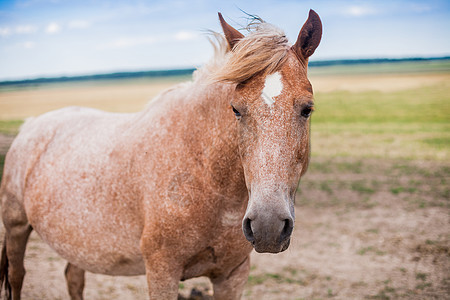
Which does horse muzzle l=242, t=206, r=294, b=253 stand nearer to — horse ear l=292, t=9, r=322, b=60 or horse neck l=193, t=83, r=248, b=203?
horse neck l=193, t=83, r=248, b=203

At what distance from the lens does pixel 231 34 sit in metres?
2.29

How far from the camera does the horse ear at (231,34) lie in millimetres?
2271

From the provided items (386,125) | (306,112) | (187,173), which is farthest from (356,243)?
(386,125)

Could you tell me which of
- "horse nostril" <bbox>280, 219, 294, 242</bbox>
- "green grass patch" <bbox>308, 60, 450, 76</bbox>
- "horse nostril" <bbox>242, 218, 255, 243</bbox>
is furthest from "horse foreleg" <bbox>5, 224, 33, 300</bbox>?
"green grass patch" <bbox>308, 60, 450, 76</bbox>

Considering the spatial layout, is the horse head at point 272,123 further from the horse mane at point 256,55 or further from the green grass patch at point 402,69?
the green grass patch at point 402,69

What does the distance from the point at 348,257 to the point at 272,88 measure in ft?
16.4

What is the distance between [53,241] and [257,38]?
261cm

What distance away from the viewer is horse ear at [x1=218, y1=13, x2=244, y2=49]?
7.45 ft

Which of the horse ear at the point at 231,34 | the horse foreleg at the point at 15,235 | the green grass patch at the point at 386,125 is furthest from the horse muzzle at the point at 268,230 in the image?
the green grass patch at the point at 386,125

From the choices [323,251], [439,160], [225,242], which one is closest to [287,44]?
[225,242]

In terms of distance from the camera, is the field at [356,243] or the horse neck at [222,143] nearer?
the horse neck at [222,143]

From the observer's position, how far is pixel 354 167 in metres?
12.1

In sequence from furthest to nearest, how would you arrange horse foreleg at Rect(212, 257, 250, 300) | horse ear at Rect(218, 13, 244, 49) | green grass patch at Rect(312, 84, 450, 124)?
green grass patch at Rect(312, 84, 450, 124) < horse foreleg at Rect(212, 257, 250, 300) < horse ear at Rect(218, 13, 244, 49)

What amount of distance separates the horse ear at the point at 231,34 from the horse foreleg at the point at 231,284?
1.77 m
